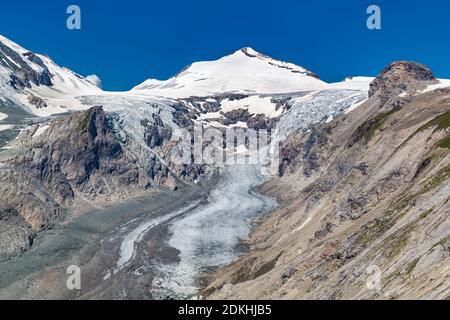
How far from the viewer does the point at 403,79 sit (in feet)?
488

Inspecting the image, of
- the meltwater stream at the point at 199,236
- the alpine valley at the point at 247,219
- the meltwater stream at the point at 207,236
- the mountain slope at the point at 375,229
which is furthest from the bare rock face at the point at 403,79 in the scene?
the meltwater stream at the point at 199,236

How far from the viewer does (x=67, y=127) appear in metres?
183

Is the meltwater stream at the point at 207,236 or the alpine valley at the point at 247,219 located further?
the meltwater stream at the point at 207,236

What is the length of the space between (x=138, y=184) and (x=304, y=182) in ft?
173

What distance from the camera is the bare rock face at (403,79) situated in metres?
144

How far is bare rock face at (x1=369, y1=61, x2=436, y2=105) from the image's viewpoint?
144 m

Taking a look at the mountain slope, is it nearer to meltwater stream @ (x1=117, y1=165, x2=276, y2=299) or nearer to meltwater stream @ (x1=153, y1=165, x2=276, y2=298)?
meltwater stream @ (x1=153, y1=165, x2=276, y2=298)

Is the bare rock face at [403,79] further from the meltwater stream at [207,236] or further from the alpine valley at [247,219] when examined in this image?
the meltwater stream at [207,236]

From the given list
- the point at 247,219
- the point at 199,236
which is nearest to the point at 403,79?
the point at 247,219

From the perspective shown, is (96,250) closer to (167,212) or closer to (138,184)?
(167,212)

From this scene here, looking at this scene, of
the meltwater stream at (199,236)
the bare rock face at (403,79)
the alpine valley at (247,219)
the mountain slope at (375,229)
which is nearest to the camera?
the mountain slope at (375,229)

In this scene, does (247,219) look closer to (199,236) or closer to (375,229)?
(199,236)

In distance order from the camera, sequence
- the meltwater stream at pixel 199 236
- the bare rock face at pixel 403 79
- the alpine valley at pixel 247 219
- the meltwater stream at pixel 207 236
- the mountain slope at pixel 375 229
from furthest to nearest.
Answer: the bare rock face at pixel 403 79 → the meltwater stream at pixel 199 236 → the meltwater stream at pixel 207 236 → the alpine valley at pixel 247 219 → the mountain slope at pixel 375 229

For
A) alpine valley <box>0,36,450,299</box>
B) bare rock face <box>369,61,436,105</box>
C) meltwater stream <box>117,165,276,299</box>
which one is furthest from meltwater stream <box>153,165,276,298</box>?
bare rock face <box>369,61,436,105</box>
